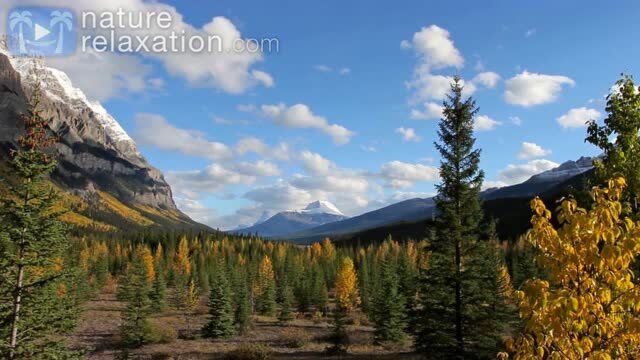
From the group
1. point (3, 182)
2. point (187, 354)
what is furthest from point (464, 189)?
point (187, 354)

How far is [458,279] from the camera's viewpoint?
2378 centimetres

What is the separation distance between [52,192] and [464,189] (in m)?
19.3

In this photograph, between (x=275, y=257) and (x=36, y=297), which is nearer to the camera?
(x=36, y=297)

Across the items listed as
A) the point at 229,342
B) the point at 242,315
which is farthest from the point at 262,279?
the point at 229,342

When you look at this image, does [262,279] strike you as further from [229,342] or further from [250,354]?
[250,354]

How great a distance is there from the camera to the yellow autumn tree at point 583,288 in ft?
17.4

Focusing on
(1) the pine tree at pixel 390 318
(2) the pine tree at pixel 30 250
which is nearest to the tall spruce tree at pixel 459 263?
(2) the pine tree at pixel 30 250

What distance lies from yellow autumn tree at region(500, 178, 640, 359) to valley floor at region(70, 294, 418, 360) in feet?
106

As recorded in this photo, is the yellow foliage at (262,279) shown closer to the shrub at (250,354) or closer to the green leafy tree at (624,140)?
the shrub at (250,354)

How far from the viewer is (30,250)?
60.1 ft

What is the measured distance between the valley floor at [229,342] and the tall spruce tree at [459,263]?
14.9m

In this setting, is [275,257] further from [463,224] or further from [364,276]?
[463,224]

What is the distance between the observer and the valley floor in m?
41.4

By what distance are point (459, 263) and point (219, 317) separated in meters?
35.4
